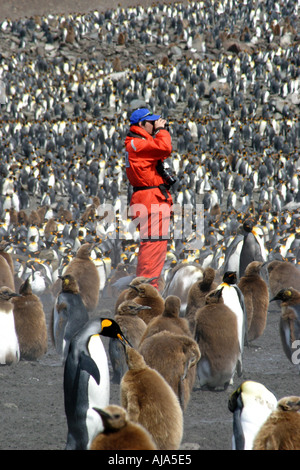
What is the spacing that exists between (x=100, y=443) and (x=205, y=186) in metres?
16.9

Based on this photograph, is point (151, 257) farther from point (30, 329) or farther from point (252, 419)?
point (252, 419)

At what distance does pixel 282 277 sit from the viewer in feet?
24.0

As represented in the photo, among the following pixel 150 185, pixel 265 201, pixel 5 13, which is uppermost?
pixel 5 13

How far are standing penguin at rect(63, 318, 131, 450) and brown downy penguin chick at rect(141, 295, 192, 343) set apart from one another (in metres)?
0.58

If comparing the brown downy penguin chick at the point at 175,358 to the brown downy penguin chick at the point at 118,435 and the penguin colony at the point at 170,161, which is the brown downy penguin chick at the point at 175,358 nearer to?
the penguin colony at the point at 170,161

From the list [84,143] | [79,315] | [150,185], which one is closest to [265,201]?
[84,143]

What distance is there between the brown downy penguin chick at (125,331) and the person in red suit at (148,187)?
136 centimetres

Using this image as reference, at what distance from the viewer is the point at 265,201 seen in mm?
Result: 17438

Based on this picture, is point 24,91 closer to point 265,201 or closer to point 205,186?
point 205,186

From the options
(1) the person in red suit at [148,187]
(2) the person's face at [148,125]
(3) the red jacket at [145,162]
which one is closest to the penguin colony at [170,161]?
(1) the person in red suit at [148,187]

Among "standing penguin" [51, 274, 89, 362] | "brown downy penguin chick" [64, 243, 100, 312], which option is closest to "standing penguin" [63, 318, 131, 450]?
"standing penguin" [51, 274, 89, 362]

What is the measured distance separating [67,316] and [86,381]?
5.50ft

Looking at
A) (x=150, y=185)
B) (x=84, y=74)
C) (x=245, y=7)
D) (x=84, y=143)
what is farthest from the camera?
(x=245, y=7)

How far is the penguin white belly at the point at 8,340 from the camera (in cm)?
530
